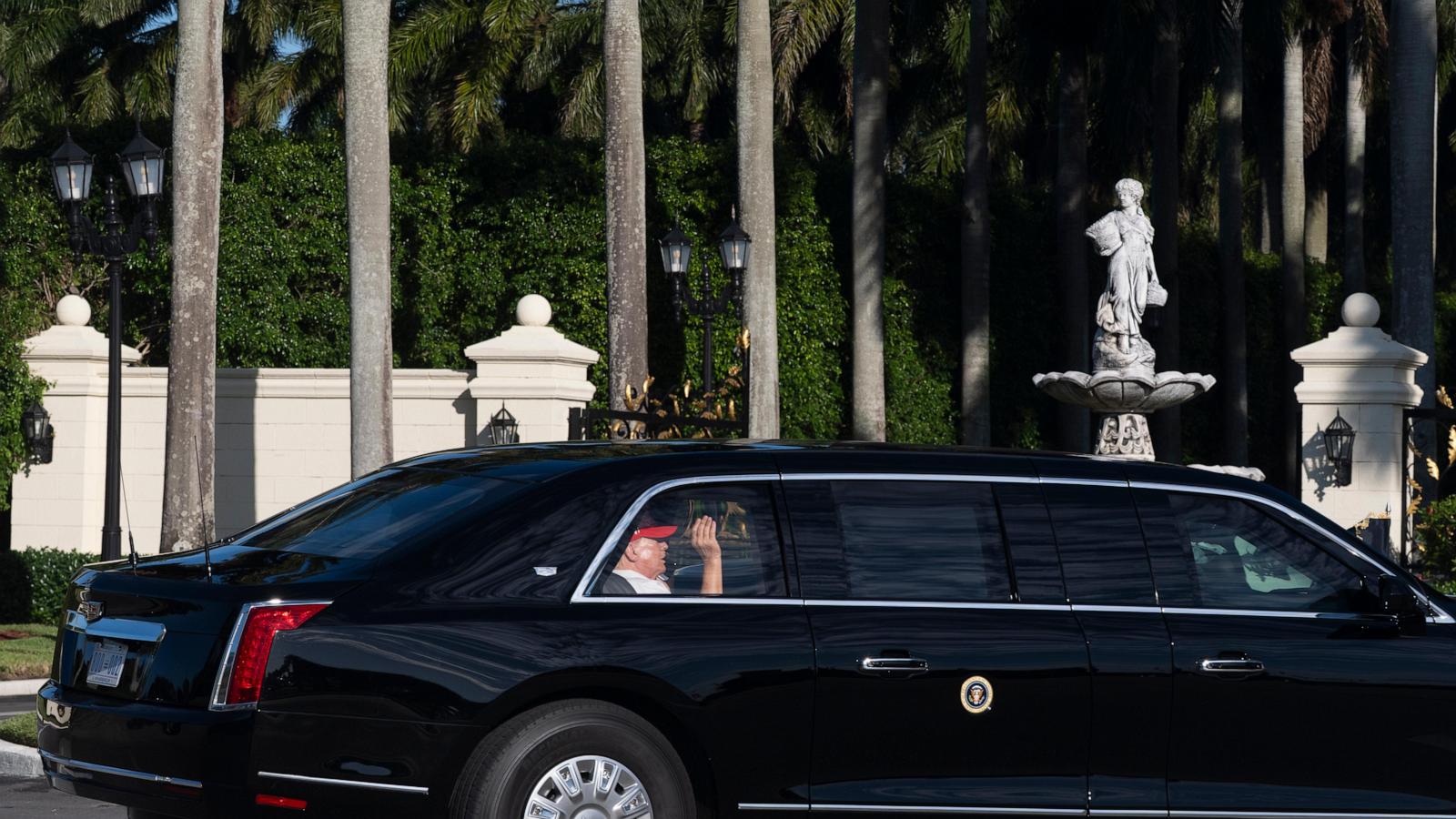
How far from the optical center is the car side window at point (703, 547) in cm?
603

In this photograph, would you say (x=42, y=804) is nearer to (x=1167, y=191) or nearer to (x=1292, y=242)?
(x=1167, y=191)

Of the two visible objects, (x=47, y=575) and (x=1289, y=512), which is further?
(x=47, y=575)

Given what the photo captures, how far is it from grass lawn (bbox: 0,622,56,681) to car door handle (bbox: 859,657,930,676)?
9.50 meters

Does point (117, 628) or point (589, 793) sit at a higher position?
point (117, 628)

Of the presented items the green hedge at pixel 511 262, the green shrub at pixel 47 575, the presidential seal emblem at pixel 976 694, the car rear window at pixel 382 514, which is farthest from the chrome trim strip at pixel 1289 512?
the green hedge at pixel 511 262

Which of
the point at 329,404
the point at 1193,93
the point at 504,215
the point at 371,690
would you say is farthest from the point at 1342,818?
the point at 1193,93

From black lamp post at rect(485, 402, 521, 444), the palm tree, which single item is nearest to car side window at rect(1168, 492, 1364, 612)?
black lamp post at rect(485, 402, 521, 444)

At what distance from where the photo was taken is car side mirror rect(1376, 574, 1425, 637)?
659 centimetres

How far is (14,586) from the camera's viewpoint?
21.0m

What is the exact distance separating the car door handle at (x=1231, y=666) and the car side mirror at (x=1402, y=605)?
1.80ft

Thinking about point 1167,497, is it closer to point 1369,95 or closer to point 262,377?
point 262,377

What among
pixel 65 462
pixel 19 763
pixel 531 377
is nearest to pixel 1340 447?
pixel 531 377

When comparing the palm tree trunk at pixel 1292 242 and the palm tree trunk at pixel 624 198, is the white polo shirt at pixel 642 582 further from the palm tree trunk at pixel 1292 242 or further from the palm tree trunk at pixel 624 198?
the palm tree trunk at pixel 1292 242

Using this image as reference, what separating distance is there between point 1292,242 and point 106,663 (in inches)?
1115
